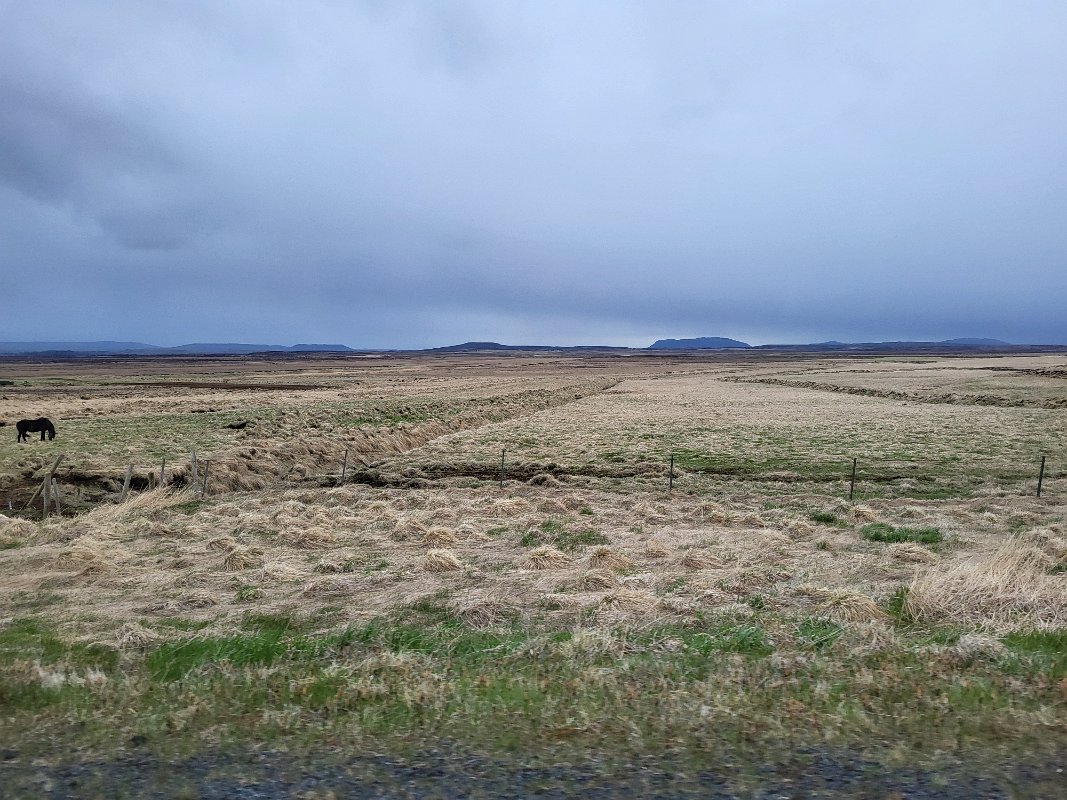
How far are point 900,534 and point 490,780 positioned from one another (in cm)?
1216

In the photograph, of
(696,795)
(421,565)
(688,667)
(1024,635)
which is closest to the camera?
(696,795)

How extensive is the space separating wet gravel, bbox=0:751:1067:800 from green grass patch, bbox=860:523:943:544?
944 centimetres

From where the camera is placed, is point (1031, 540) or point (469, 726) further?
point (1031, 540)

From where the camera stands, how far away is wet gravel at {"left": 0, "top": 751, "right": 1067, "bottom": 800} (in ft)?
17.0

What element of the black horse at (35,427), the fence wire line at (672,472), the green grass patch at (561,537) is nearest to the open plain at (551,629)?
the green grass patch at (561,537)

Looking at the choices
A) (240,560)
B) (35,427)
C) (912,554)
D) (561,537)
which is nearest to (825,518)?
(912,554)

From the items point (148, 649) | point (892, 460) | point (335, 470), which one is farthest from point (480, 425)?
point (148, 649)

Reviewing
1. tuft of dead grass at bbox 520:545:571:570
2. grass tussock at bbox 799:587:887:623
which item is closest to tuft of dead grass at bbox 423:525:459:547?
tuft of dead grass at bbox 520:545:571:570

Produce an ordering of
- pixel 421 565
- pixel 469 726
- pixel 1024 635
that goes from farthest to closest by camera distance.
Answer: pixel 421 565
pixel 1024 635
pixel 469 726

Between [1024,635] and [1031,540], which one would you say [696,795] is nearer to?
[1024,635]

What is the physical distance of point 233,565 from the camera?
1229cm

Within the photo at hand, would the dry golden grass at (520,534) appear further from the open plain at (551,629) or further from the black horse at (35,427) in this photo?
the black horse at (35,427)

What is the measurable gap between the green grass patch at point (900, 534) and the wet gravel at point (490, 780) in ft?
31.0

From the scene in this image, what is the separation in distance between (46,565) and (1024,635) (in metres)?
14.9
